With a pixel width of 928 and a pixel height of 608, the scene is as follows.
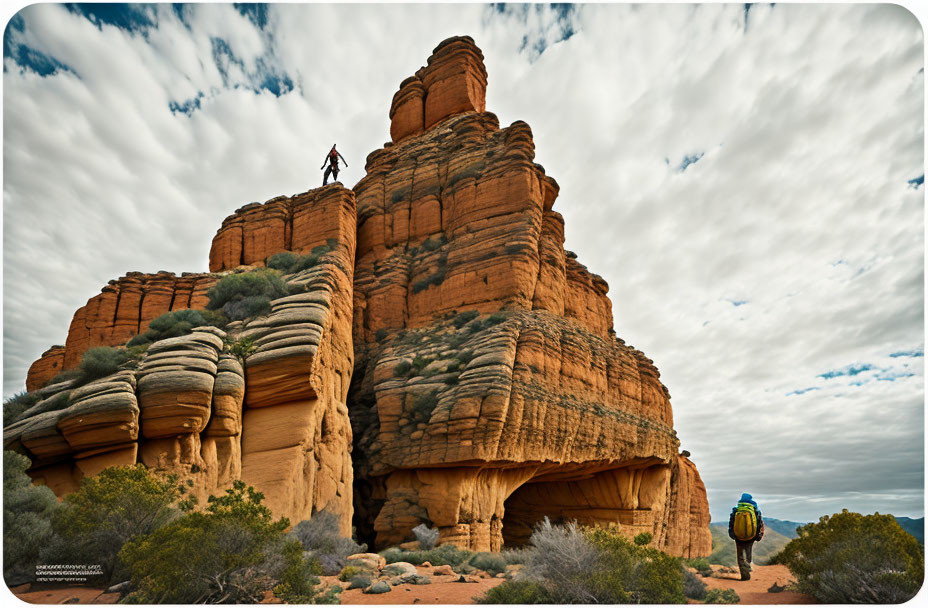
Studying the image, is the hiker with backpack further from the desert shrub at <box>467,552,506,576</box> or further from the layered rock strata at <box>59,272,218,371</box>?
the layered rock strata at <box>59,272,218,371</box>

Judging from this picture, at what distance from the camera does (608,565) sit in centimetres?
962

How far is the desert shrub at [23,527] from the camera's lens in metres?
10.0

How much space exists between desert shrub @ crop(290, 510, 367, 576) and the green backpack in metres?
10.3

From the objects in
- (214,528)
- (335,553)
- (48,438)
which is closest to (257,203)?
(48,438)

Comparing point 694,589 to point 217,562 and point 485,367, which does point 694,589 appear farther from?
point 485,367

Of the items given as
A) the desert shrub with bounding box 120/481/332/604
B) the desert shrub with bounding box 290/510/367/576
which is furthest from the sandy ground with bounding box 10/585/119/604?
the desert shrub with bounding box 290/510/367/576

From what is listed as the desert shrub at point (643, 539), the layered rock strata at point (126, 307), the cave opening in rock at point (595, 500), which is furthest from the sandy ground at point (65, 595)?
the cave opening in rock at point (595, 500)

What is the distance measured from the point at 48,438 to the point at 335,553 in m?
8.28

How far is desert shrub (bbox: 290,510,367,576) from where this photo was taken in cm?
1379

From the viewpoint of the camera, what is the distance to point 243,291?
72.1 ft

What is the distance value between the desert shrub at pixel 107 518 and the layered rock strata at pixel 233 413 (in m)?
2.67

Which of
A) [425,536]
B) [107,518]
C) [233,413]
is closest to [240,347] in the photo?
[233,413]

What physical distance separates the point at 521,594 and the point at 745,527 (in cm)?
666

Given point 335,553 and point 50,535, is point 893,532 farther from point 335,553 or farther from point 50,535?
point 50,535
